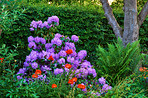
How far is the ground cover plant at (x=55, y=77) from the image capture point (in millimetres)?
2789

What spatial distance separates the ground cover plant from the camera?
2.79 m

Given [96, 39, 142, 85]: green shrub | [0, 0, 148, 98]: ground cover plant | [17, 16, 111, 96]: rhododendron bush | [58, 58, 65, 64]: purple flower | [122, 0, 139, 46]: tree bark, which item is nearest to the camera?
[0, 0, 148, 98]: ground cover plant

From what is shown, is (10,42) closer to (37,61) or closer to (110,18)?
(37,61)

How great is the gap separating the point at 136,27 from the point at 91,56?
77.0 inches

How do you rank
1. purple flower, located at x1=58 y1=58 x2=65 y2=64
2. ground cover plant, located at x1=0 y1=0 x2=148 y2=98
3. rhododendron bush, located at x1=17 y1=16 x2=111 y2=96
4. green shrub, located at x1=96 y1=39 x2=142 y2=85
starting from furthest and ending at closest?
green shrub, located at x1=96 y1=39 x2=142 y2=85 < purple flower, located at x1=58 y1=58 x2=65 y2=64 < rhododendron bush, located at x1=17 y1=16 x2=111 y2=96 < ground cover plant, located at x1=0 y1=0 x2=148 y2=98

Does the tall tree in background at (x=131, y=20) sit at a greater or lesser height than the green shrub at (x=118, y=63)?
greater

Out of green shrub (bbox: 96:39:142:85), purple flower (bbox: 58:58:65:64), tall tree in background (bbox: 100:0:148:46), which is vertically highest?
tall tree in background (bbox: 100:0:148:46)

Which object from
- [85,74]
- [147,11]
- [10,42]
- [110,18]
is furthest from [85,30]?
[85,74]

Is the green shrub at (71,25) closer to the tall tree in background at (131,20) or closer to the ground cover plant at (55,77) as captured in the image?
the tall tree in background at (131,20)

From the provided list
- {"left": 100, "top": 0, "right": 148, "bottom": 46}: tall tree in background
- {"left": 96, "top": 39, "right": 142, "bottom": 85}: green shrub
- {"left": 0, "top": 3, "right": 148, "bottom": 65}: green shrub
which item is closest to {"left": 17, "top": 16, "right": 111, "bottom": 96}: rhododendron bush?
{"left": 96, "top": 39, "right": 142, "bottom": 85}: green shrub

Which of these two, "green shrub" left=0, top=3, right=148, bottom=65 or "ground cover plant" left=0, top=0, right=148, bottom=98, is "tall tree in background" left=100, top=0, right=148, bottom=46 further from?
"ground cover plant" left=0, top=0, right=148, bottom=98

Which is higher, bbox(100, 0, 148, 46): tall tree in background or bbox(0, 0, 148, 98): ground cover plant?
bbox(100, 0, 148, 46): tall tree in background

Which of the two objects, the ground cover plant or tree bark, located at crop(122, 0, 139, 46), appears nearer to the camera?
the ground cover plant

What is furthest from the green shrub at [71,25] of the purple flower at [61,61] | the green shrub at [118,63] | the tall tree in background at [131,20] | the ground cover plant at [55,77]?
the purple flower at [61,61]
